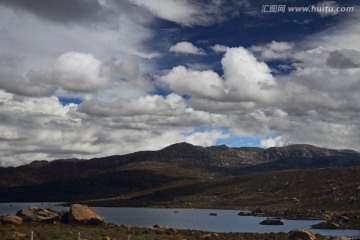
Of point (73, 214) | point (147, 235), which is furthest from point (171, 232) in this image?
point (73, 214)

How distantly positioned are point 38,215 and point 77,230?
14.2 meters

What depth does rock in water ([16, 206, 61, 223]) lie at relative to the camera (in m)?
77.1

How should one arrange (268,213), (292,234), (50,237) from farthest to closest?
(268,213) → (292,234) → (50,237)

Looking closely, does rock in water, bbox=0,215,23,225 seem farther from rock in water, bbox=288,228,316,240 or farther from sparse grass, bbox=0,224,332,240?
rock in water, bbox=288,228,316,240

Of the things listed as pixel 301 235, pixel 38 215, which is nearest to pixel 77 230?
pixel 38 215

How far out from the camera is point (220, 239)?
67062 millimetres

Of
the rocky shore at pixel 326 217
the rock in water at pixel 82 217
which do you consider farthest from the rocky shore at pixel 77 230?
the rocky shore at pixel 326 217

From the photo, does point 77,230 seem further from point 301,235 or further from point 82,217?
point 301,235

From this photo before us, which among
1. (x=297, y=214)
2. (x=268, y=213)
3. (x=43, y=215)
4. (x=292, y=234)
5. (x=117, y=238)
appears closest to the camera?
(x=117, y=238)

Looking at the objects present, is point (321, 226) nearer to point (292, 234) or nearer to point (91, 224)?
point (292, 234)

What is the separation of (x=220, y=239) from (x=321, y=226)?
198 feet

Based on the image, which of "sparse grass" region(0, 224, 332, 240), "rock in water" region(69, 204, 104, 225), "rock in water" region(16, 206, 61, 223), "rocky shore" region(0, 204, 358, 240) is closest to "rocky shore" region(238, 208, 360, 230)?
"rocky shore" region(0, 204, 358, 240)

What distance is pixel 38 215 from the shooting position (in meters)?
78.1

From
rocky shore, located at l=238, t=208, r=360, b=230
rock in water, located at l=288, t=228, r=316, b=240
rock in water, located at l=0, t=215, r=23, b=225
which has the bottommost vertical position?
rocky shore, located at l=238, t=208, r=360, b=230
